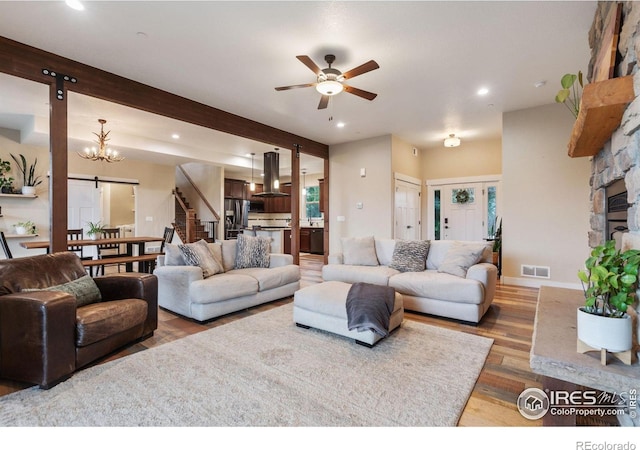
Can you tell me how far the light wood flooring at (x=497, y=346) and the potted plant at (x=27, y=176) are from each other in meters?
4.42

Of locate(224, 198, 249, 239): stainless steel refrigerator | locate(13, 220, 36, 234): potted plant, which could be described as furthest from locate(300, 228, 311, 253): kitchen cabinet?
locate(13, 220, 36, 234): potted plant

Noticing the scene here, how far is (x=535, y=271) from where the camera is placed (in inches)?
188

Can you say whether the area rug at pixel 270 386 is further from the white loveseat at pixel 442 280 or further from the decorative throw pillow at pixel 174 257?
the decorative throw pillow at pixel 174 257

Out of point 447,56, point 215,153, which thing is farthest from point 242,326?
point 215,153

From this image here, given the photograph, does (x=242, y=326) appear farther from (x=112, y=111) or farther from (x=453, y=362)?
(x=112, y=111)

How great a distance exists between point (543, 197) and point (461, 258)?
2.26 meters

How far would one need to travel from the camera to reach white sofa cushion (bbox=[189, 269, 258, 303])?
3229 millimetres

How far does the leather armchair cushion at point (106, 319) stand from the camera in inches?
85.1

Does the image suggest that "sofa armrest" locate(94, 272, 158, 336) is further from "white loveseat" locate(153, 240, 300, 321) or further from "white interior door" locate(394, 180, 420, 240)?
"white interior door" locate(394, 180, 420, 240)

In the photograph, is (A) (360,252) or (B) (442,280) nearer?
(B) (442,280)

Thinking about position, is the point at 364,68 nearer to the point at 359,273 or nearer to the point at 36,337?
the point at 359,273

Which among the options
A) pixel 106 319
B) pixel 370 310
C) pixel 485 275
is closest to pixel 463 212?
pixel 485 275

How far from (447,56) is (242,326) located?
360cm

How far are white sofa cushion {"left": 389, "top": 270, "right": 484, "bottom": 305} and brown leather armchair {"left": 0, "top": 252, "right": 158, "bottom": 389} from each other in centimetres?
274
